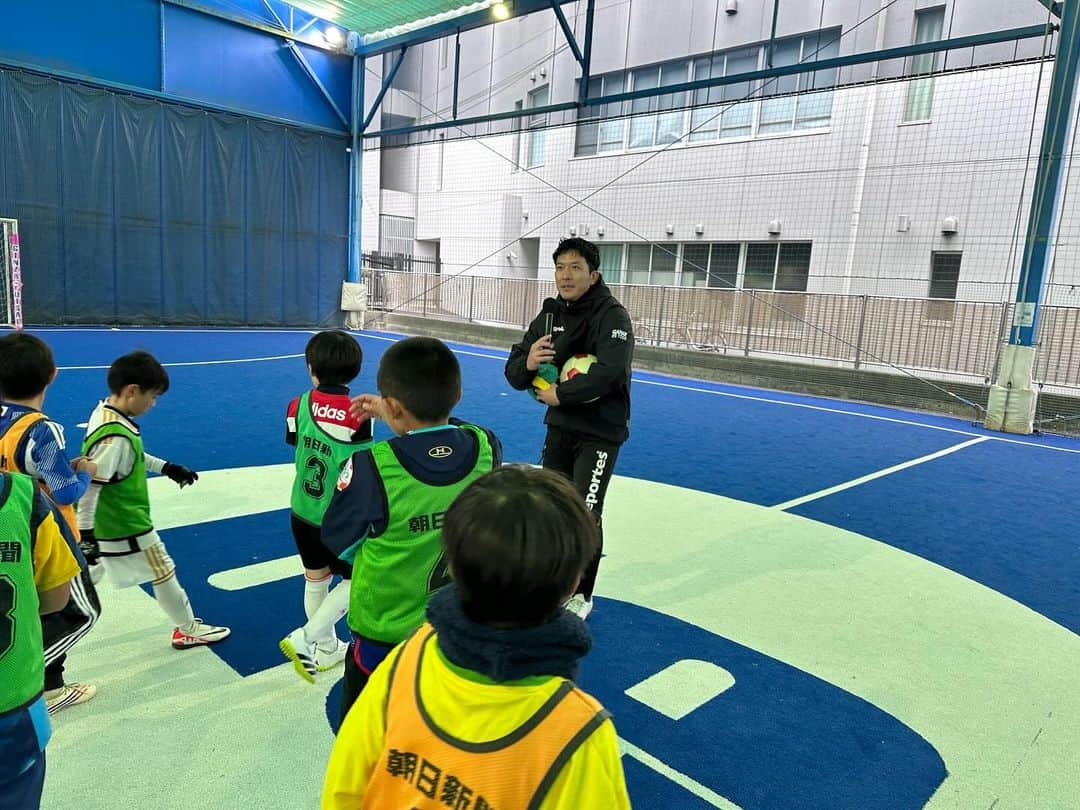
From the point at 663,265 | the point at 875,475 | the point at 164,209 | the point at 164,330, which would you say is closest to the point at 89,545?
the point at 875,475

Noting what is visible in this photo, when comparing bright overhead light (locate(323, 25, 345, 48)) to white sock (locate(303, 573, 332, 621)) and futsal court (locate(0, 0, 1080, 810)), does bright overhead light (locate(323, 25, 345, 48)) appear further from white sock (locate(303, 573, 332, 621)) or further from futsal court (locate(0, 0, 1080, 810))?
white sock (locate(303, 573, 332, 621))

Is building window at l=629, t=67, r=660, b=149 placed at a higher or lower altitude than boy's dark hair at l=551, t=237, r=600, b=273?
higher

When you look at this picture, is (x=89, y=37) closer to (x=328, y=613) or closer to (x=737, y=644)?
(x=328, y=613)

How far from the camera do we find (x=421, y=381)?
1899mm

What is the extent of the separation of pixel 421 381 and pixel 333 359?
897 mm

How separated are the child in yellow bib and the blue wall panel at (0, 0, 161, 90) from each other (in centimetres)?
1765

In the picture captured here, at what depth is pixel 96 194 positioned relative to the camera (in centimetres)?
1539

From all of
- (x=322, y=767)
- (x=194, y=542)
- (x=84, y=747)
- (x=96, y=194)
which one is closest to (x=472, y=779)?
(x=322, y=767)

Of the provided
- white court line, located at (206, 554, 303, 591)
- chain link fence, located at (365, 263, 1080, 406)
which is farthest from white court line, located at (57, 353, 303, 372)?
white court line, located at (206, 554, 303, 591)

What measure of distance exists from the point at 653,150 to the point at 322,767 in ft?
56.4

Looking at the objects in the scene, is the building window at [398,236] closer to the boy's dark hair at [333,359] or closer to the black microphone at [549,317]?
the black microphone at [549,317]

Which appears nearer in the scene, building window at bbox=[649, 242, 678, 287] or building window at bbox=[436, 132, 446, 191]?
building window at bbox=[649, 242, 678, 287]

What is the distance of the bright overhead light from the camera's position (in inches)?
698

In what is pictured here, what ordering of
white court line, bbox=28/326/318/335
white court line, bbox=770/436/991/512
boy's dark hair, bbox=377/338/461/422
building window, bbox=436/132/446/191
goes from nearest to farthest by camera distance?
boy's dark hair, bbox=377/338/461/422 < white court line, bbox=770/436/991/512 < white court line, bbox=28/326/318/335 < building window, bbox=436/132/446/191
